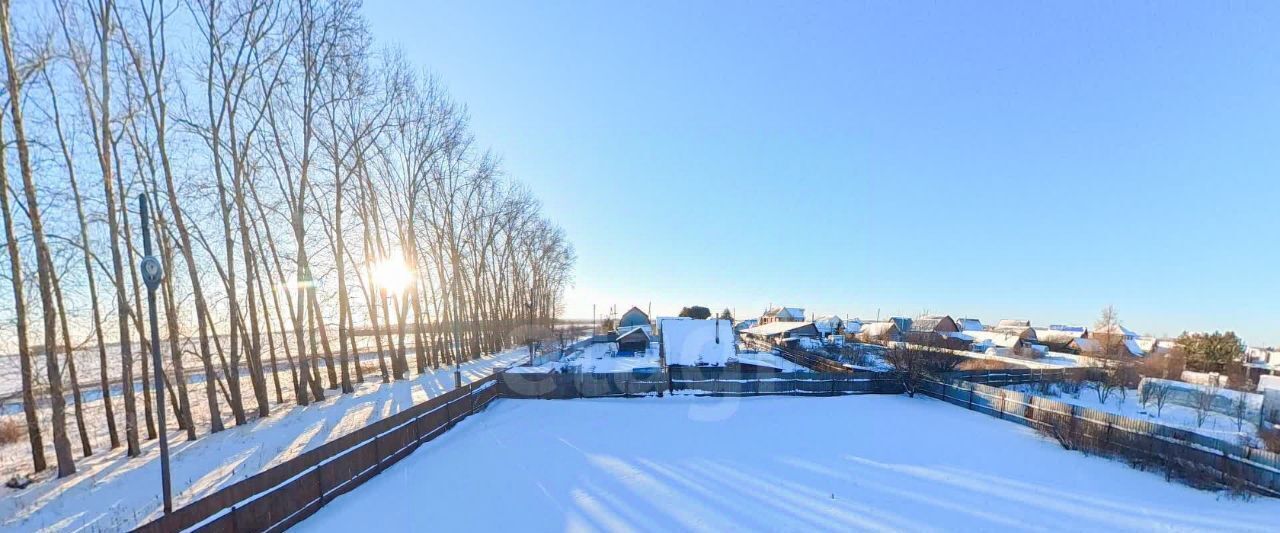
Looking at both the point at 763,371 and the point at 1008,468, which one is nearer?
the point at 1008,468

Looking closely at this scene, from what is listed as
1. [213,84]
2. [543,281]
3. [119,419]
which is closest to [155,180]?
[213,84]

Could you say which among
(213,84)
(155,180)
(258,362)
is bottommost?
(258,362)

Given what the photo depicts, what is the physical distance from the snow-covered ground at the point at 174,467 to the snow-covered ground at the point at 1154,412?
2558 centimetres

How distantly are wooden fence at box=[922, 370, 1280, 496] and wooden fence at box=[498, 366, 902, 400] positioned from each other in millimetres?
4981

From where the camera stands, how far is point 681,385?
58.9 feet

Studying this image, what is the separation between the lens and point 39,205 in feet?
30.6

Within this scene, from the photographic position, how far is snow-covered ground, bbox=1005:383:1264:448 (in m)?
16.0

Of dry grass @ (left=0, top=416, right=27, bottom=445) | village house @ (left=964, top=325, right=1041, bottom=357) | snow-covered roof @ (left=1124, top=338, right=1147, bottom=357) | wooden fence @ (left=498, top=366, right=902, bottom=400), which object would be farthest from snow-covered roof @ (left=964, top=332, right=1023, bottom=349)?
dry grass @ (left=0, top=416, right=27, bottom=445)

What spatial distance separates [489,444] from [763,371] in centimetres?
1785

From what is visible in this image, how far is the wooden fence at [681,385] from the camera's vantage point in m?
16.9

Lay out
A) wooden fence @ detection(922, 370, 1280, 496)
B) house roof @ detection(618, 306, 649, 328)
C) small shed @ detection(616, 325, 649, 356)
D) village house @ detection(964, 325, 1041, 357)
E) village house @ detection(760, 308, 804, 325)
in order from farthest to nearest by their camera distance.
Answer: village house @ detection(760, 308, 804, 325), house roof @ detection(618, 306, 649, 328), village house @ detection(964, 325, 1041, 357), small shed @ detection(616, 325, 649, 356), wooden fence @ detection(922, 370, 1280, 496)

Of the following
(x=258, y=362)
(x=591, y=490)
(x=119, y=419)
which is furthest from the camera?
(x=119, y=419)

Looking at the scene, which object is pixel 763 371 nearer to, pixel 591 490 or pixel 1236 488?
pixel 1236 488

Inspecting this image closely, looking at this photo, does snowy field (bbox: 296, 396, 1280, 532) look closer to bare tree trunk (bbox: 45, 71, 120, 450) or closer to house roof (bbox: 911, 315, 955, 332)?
bare tree trunk (bbox: 45, 71, 120, 450)
